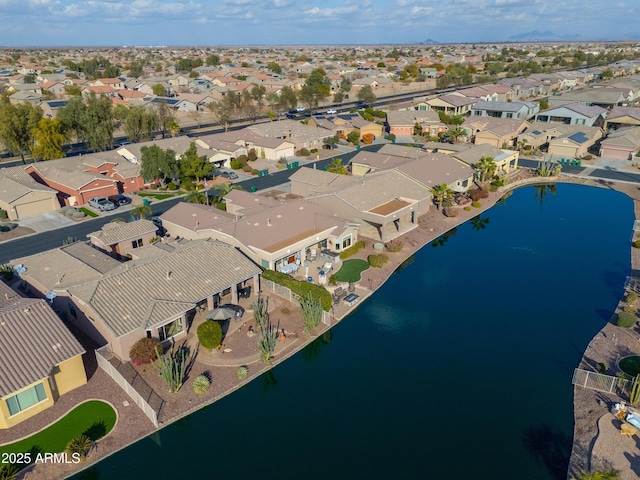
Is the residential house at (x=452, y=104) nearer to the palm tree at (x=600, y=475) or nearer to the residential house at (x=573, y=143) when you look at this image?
the residential house at (x=573, y=143)

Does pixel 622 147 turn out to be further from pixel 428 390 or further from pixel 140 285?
pixel 140 285

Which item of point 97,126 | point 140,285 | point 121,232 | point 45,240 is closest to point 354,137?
point 97,126

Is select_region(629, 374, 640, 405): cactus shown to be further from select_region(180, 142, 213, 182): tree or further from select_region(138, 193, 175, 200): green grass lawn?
select_region(138, 193, 175, 200): green grass lawn

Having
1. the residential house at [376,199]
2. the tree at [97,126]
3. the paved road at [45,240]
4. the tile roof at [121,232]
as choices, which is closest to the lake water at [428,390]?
the residential house at [376,199]

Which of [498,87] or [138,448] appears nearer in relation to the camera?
[138,448]

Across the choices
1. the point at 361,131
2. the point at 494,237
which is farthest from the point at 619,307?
the point at 361,131

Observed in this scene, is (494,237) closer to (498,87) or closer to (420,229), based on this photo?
(420,229)

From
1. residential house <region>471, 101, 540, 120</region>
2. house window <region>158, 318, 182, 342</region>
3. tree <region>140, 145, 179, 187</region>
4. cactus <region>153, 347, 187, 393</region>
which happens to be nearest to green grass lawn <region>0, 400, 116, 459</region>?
cactus <region>153, 347, 187, 393</region>
